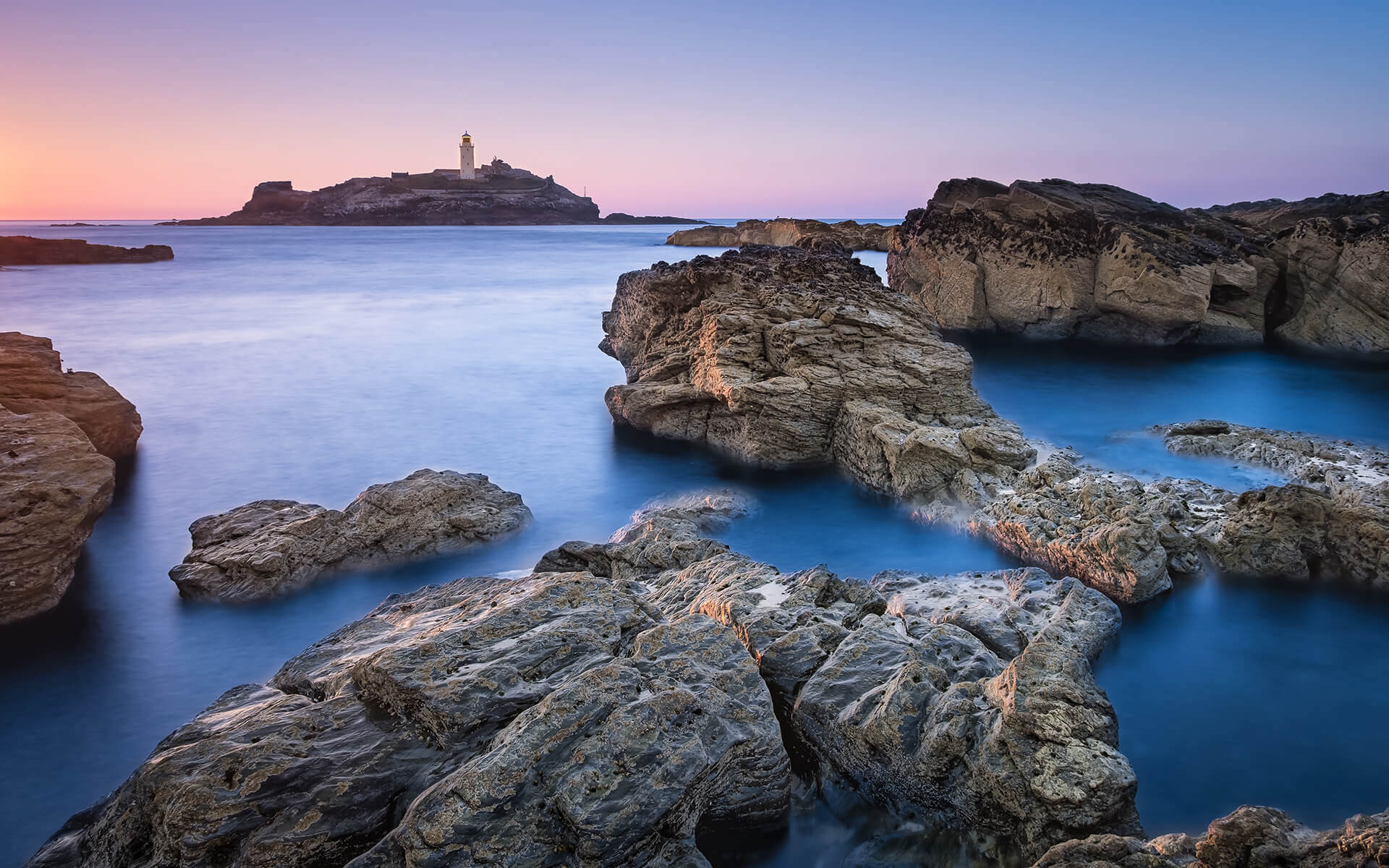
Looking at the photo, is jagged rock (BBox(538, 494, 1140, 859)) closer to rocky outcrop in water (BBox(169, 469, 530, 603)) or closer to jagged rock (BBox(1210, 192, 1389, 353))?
rocky outcrop in water (BBox(169, 469, 530, 603))

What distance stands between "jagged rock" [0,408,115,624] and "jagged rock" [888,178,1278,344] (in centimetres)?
1980

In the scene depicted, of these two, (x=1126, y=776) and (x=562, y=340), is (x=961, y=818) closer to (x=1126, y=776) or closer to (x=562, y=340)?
(x=1126, y=776)

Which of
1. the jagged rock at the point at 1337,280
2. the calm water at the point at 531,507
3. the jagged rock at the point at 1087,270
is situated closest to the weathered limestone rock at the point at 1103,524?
the calm water at the point at 531,507

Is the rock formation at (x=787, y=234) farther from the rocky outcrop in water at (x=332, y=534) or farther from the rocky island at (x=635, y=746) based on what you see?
the rocky island at (x=635, y=746)

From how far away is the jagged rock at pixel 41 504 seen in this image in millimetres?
7211

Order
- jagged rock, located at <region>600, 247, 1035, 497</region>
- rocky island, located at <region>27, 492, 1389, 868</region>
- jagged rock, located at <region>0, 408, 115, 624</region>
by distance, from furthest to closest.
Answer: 1. jagged rock, located at <region>600, 247, 1035, 497</region>
2. jagged rock, located at <region>0, 408, 115, 624</region>
3. rocky island, located at <region>27, 492, 1389, 868</region>

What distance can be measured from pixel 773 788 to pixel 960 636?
191cm

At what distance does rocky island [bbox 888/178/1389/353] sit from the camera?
18891 millimetres

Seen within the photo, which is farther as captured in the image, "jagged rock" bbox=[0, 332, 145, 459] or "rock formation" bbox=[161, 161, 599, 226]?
"rock formation" bbox=[161, 161, 599, 226]

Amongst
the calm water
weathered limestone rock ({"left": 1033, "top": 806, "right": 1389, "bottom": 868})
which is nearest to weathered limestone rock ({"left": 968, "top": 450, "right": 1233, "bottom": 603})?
the calm water

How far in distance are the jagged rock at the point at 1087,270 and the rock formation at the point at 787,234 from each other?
1858cm

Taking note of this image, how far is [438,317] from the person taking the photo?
28.7 metres

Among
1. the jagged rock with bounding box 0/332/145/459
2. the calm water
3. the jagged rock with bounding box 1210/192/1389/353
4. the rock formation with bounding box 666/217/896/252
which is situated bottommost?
the calm water

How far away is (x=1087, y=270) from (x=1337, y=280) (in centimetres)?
535
